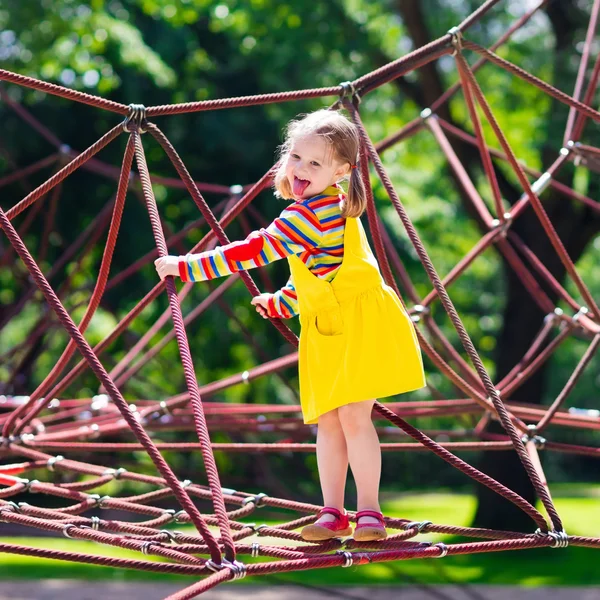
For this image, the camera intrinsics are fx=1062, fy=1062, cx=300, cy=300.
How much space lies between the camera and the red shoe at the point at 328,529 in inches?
116

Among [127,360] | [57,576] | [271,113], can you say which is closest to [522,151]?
[271,113]

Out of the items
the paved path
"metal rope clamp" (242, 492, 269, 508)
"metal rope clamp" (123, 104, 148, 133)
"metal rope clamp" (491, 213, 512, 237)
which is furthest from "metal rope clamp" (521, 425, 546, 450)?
the paved path

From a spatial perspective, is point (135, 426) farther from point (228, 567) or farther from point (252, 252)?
point (252, 252)

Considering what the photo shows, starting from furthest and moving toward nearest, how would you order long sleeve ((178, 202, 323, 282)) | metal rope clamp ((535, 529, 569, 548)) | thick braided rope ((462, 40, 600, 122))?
thick braided rope ((462, 40, 600, 122)), metal rope clamp ((535, 529, 569, 548)), long sleeve ((178, 202, 323, 282))

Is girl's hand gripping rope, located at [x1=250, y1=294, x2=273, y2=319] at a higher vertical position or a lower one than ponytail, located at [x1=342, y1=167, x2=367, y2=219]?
lower

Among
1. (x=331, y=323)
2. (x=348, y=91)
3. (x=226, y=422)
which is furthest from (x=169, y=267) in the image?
(x=226, y=422)

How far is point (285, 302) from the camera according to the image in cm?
329

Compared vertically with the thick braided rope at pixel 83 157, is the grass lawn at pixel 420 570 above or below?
below

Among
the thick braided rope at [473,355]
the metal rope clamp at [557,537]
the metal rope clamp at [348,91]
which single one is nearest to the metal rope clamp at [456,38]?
the metal rope clamp at [348,91]

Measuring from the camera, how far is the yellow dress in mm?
2936

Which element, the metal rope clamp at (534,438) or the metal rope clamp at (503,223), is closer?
the metal rope clamp at (534,438)

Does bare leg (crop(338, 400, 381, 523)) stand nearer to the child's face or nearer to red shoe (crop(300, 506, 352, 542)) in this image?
red shoe (crop(300, 506, 352, 542))

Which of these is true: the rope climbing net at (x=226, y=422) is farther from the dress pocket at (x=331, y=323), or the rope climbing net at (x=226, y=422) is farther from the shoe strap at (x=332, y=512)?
the dress pocket at (x=331, y=323)

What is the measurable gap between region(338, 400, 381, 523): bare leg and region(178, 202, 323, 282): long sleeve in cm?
47
